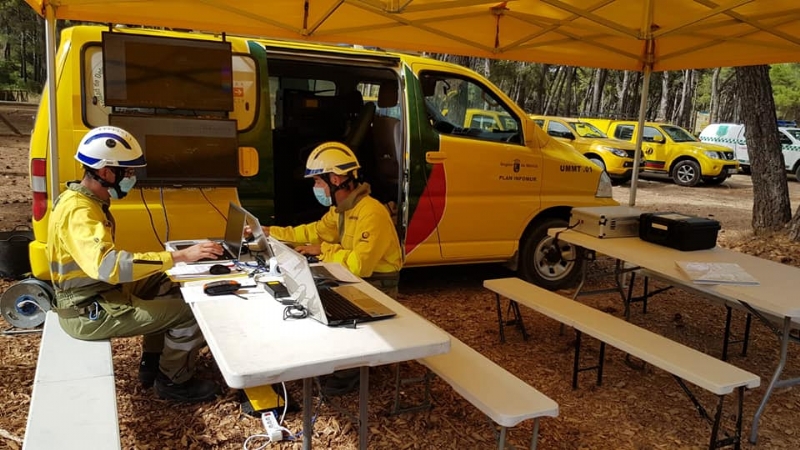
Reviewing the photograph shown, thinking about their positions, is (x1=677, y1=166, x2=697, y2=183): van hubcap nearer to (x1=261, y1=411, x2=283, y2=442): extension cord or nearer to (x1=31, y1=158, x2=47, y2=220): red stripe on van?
(x1=261, y1=411, x2=283, y2=442): extension cord

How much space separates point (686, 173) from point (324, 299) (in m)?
16.2

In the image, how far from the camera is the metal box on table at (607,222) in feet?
15.9

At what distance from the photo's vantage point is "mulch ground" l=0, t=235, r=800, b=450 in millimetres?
3340

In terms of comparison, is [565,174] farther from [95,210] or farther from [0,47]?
[0,47]

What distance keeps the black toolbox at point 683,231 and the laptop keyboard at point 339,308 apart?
289 cm

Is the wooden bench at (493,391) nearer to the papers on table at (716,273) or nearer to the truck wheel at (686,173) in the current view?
the papers on table at (716,273)

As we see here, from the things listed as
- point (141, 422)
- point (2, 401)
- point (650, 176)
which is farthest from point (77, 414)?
point (650, 176)

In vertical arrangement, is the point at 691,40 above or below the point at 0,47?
below

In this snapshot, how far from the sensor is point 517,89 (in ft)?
117

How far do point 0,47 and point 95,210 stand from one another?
54.7m

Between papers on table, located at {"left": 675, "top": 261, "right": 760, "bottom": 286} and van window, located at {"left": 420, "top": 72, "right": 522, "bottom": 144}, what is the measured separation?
7.11ft

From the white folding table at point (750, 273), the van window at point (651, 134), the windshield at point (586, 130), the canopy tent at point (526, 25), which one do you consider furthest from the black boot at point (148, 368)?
the van window at point (651, 134)

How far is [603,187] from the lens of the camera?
243 inches

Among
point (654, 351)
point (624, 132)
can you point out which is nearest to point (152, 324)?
point (654, 351)
